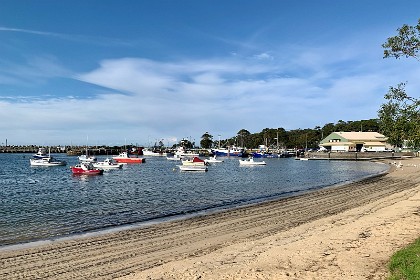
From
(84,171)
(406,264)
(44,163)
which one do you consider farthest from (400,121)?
(44,163)

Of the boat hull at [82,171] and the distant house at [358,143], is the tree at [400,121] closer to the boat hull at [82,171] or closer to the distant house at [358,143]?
the boat hull at [82,171]

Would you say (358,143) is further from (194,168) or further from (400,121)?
(400,121)

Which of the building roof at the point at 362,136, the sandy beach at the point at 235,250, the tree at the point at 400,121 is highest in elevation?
the building roof at the point at 362,136

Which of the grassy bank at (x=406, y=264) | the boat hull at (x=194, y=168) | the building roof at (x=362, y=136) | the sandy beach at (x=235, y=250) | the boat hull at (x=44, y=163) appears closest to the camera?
the grassy bank at (x=406, y=264)

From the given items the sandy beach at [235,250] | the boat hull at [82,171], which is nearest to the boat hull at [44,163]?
the boat hull at [82,171]

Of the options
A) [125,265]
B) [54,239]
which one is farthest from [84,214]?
[125,265]

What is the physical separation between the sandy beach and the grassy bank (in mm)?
330

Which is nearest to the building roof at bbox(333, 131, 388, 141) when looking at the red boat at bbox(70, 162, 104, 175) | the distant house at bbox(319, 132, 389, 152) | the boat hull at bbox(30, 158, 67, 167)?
the distant house at bbox(319, 132, 389, 152)

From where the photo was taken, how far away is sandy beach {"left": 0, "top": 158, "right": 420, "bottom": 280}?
10.8 m

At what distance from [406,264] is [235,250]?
565cm

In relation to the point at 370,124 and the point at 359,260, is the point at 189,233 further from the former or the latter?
the point at 370,124

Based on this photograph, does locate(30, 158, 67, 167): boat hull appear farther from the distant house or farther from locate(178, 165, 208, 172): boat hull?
the distant house

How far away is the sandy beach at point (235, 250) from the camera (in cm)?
1075

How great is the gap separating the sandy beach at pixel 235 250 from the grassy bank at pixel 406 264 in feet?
1.08
